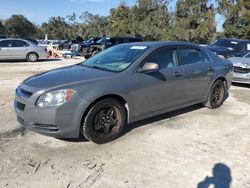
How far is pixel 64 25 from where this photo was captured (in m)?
77.7

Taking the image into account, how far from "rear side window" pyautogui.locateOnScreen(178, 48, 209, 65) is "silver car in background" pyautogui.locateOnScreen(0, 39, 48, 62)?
13.4 metres

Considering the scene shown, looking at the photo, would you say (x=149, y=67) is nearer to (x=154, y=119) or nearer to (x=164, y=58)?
(x=164, y=58)

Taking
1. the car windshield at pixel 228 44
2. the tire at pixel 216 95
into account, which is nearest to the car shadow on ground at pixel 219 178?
the tire at pixel 216 95

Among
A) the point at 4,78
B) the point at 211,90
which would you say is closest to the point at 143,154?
the point at 211,90

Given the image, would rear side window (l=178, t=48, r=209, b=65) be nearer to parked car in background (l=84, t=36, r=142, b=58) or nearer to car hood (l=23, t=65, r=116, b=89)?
car hood (l=23, t=65, r=116, b=89)

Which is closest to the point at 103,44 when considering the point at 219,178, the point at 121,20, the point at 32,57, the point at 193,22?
the point at 32,57

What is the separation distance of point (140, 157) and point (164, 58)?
81.7 inches

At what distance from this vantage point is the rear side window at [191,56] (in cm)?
600

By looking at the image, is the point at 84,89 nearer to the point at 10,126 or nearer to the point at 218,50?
the point at 10,126

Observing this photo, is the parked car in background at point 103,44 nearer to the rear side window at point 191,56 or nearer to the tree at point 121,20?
the rear side window at point 191,56

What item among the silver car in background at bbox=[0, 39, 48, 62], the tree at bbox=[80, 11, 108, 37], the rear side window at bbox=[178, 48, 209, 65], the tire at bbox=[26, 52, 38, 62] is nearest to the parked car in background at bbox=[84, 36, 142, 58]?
the silver car in background at bbox=[0, 39, 48, 62]

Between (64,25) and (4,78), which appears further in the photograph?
(64,25)

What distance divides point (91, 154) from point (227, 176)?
1816 millimetres

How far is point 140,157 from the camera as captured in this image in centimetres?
432
